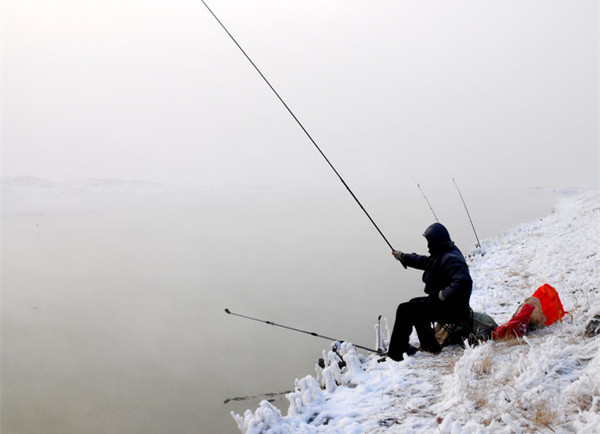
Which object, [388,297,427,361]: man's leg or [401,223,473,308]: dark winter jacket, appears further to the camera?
[388,297,427,361]: man's leg

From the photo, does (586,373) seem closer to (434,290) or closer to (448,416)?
(448,416)

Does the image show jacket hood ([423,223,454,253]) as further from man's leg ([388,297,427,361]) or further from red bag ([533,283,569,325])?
red bag ([533,283,569,325])

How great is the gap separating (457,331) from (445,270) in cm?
111

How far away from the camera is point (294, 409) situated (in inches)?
191

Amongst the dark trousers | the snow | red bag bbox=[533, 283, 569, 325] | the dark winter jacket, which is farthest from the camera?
red bag bbox=[533, 283, 569, 325]

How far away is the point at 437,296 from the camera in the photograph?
17.7 ft

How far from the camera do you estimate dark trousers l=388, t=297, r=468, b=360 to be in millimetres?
5359

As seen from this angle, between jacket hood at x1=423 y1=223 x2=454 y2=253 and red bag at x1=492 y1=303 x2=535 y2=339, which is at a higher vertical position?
jacket hood at x1=423 y1=223 x2=454 y2=253

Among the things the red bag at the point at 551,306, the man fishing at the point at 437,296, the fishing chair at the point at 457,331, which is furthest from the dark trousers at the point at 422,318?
the red bag at the point at 551,306

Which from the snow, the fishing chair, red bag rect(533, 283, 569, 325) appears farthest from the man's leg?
red bag rect(533, 283, 569, 325)

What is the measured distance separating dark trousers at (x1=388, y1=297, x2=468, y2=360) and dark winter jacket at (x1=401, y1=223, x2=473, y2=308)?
135 mm

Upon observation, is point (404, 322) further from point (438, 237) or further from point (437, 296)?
point (438, 237)

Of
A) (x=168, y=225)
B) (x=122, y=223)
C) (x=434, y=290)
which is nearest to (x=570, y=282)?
(x=434, y=290)

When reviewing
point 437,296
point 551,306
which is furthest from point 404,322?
point 551,306
